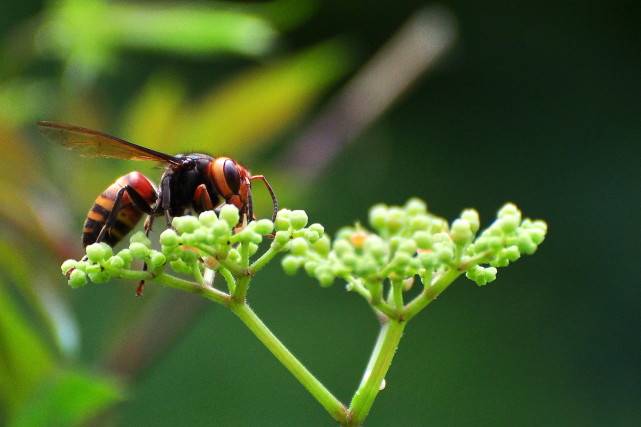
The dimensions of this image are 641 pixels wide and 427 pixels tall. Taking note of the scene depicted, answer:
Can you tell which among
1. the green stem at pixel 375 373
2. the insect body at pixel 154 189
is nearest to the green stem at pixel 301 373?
the green stem at pixel 375 373

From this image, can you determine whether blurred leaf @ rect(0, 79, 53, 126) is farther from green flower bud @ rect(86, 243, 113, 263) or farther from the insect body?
green flower bud @ rect(86, 243, 113, 263)

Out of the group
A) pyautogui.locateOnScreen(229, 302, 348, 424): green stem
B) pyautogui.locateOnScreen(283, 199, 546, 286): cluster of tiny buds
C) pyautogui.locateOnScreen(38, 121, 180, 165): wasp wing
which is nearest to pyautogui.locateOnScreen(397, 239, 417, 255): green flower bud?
pyautogui.locateOnScreen(283, 199, 546, 286): cluster of tiny buds

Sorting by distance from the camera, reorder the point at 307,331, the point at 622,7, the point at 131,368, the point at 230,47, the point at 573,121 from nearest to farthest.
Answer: the point at 131,368
the point at 230,47
the point at 307,331
the point at 573,121
the point at 622,7

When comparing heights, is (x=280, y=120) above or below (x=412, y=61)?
below

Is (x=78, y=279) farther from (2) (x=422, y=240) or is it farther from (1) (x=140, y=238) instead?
(2) (x=422, y=240)

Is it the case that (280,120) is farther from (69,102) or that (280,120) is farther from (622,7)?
(622,7)

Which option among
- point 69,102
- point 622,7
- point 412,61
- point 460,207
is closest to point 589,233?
point 460,207

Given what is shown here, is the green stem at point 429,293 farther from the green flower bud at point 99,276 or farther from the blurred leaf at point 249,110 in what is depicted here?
the blurred leaf at point 249,110
